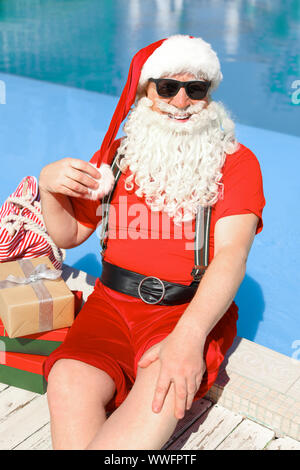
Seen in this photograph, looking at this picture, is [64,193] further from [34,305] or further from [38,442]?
[38,442]

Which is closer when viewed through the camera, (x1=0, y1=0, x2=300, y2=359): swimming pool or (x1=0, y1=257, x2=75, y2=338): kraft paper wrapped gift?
(x1=0, y1=257, x2=75, y2=338): kraft paper wrapped gift

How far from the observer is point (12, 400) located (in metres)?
2.08

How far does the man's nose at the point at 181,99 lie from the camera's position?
6.32 ft

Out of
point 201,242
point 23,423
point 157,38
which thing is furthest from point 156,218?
point 157,38

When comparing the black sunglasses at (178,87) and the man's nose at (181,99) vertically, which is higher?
the black sunglasses at (178,87)

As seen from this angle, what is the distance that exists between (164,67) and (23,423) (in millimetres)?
1417

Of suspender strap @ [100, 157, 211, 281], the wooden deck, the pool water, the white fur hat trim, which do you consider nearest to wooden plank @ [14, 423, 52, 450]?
the wooden deck

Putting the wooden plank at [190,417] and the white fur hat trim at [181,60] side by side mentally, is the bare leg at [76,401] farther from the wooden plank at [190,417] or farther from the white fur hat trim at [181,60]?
the white fur hat trim at [181,60]

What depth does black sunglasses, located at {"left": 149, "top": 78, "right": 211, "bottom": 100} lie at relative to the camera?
194cm

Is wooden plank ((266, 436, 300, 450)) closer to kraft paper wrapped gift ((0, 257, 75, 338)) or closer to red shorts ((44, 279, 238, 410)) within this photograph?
red shorts ((44, 279, 238, 410))

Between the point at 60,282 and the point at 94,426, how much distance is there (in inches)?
27.9

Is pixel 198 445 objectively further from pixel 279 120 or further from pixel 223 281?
pixel 279 120

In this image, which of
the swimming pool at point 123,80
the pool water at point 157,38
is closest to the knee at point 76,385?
the swimming pool at point 123,80

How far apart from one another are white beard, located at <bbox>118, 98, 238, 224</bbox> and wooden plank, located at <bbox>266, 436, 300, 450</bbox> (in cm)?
87
